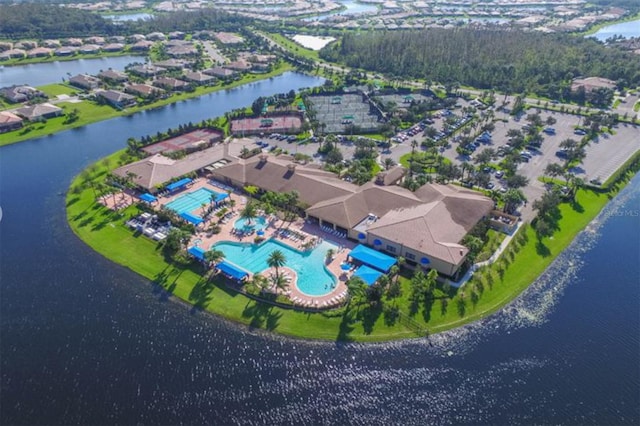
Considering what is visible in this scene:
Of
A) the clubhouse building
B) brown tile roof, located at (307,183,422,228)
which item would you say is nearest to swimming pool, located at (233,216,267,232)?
the clubhouse building

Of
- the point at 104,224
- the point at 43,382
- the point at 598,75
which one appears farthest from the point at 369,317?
the point at 598,75

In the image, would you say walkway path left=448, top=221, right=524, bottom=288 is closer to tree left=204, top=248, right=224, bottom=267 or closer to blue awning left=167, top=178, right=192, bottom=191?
tree left=204, top=248, right=224, bottom=267

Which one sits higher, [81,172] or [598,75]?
[598,75]

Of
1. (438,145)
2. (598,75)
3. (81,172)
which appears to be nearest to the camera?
(81,172)

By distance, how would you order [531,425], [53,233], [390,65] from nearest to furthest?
[531,425], [53,233], [390,65]

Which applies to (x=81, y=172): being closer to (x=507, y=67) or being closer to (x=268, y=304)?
(x=268, y=304)

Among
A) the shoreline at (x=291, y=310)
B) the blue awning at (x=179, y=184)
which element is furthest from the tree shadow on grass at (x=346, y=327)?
the blue awning at (x=179, y=184)

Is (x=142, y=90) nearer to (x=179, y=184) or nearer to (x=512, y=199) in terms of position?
(x=179, y=184)
